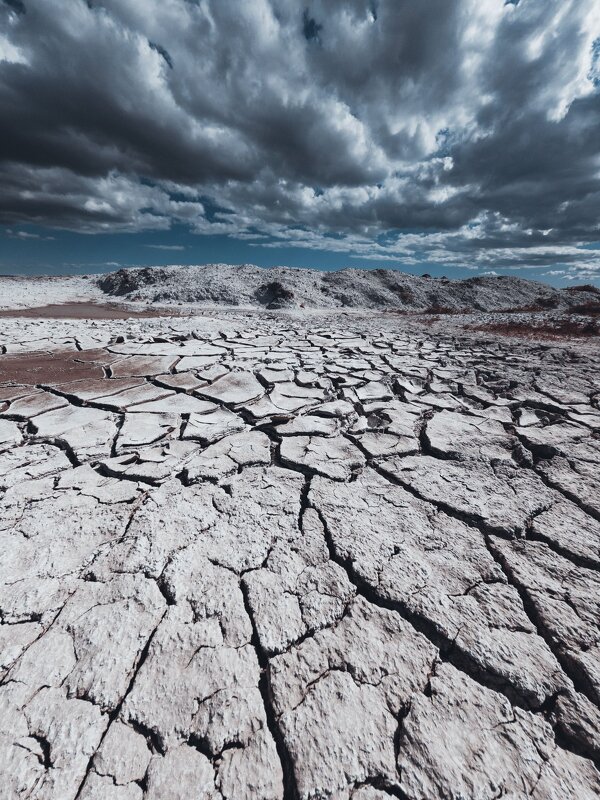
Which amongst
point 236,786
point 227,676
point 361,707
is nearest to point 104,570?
point 227,676

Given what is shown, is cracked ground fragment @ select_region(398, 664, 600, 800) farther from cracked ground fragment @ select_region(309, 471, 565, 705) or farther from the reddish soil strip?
the reddish soil strip

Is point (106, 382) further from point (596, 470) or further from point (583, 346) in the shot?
point (583, 346)

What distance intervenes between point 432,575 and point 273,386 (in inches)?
97.6

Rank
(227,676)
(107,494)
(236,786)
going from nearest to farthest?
1. (236,786)
2. (227,676)
3. (107,494)

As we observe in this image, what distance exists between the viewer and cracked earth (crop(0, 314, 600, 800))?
94 centimetres

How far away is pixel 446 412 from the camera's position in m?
3.08

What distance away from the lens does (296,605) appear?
1.33 meters

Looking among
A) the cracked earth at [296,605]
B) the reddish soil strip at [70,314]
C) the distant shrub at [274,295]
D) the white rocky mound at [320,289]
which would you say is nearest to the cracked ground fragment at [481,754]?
the cracked earth at [296,605]

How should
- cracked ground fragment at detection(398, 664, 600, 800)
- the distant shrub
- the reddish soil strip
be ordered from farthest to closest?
the distant shrub, the reddish soil strip, cracked ground fragment at detection(398, 664, 600, 800)

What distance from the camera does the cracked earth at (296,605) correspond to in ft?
3.07

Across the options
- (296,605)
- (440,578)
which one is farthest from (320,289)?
(296,605)

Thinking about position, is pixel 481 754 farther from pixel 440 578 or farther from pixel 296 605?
pixel 296 605

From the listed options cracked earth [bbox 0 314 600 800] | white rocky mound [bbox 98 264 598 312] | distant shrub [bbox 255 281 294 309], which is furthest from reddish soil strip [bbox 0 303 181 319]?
cracked earth [bbox 0 314 600 800]

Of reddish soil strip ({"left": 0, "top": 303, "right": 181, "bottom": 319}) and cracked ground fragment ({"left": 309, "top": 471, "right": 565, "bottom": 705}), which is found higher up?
cracked ground fragment ({"left": 309, "top": 471, "right": 565, "bottom": 705})
